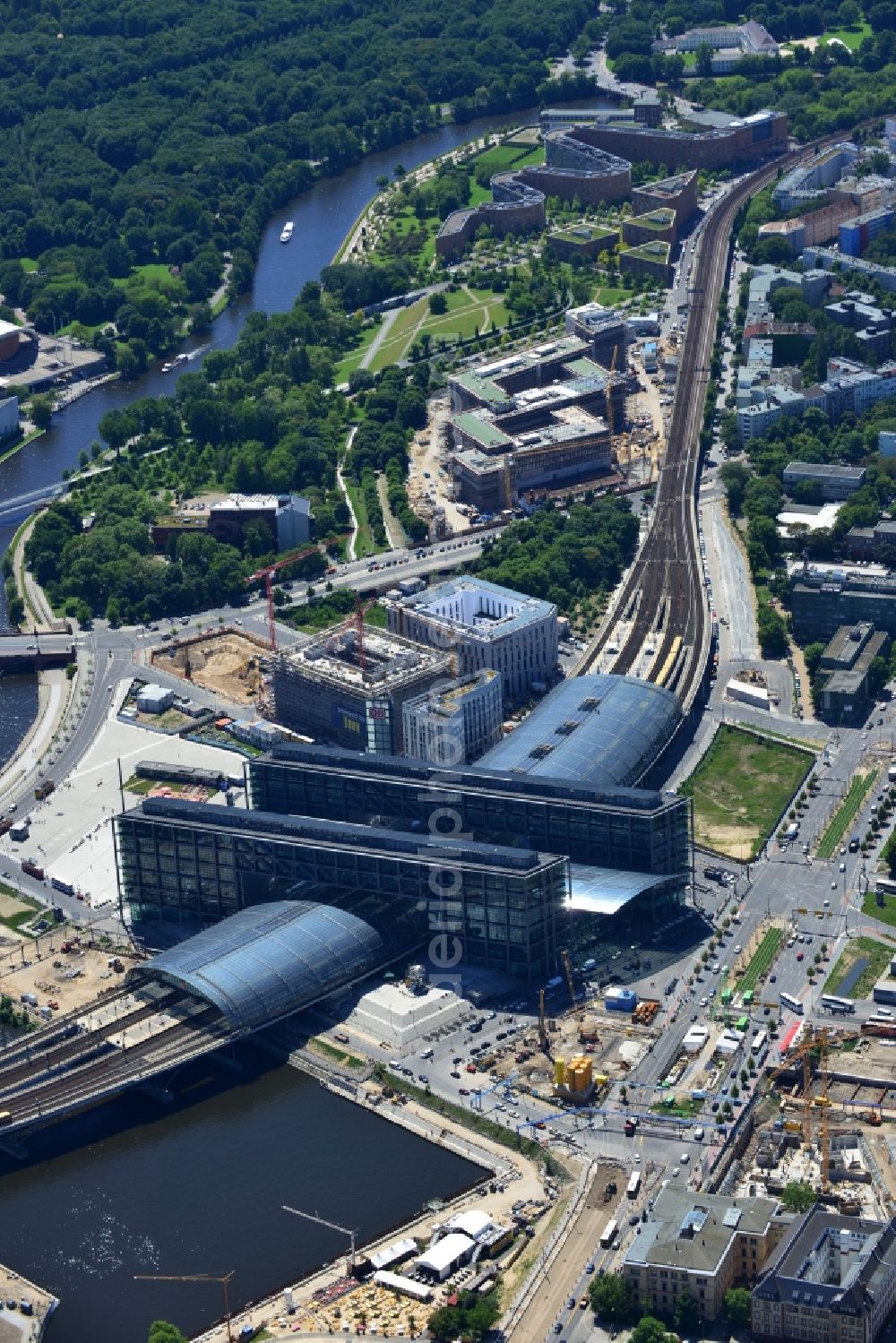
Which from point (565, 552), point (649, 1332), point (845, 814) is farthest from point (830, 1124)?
point (565, 552)

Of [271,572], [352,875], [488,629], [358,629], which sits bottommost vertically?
[352,875]

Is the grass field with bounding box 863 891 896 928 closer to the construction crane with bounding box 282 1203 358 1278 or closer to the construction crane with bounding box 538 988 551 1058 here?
the construction crane with bounding box 538 988 551 1058

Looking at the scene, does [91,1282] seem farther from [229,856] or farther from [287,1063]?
[229,856]

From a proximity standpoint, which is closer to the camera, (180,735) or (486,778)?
(486,778)

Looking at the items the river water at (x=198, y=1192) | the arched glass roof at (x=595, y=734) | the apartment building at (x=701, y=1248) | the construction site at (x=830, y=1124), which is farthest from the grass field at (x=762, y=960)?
the apartment building at (x=701, y=1248)

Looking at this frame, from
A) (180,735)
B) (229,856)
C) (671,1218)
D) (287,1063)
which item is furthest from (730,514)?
(671,1218)

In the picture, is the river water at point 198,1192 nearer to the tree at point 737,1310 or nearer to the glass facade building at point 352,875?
the glass facade building at point 352,875

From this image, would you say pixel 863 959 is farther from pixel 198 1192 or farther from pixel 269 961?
pixel 198 1192
